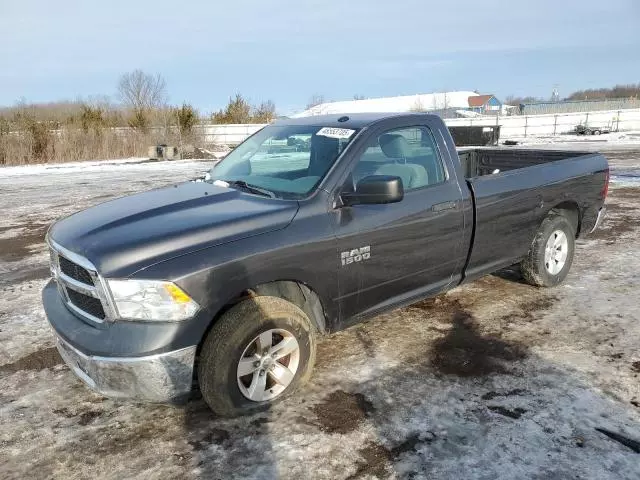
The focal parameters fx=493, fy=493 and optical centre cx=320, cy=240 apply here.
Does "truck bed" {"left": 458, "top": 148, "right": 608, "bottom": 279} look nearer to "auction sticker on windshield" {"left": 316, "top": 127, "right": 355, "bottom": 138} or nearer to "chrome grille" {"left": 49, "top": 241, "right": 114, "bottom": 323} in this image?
"auction sticker on windshield" {"left": 316, "top": 127, "right": 355, "bottom": 138}

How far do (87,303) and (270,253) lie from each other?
111 cm

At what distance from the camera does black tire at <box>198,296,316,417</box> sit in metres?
2.83

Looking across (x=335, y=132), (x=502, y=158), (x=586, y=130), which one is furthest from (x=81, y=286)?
(x=586, y=130)

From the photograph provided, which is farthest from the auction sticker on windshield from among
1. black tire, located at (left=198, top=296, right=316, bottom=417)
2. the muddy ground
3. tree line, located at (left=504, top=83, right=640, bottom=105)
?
tree line, located at (left=504, top=83, right=640, bottom=105)

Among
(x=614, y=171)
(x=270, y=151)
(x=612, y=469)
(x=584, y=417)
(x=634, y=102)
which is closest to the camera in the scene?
(x=612, y=469)

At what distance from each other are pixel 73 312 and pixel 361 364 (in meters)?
2.01

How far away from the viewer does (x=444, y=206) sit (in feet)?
12.9

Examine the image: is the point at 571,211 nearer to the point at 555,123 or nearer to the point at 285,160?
the point at 285,160

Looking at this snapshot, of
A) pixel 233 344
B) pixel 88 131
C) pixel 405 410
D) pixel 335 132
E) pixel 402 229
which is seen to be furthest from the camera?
pixel 88 131

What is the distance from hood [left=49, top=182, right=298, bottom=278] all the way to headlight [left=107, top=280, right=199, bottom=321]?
8 centimetres

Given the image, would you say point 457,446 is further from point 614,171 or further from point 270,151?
point 614,171

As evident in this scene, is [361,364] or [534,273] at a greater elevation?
[534,273]

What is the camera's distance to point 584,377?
135 inches

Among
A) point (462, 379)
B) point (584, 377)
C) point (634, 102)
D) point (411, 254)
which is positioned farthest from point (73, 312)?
point (634, 102)
